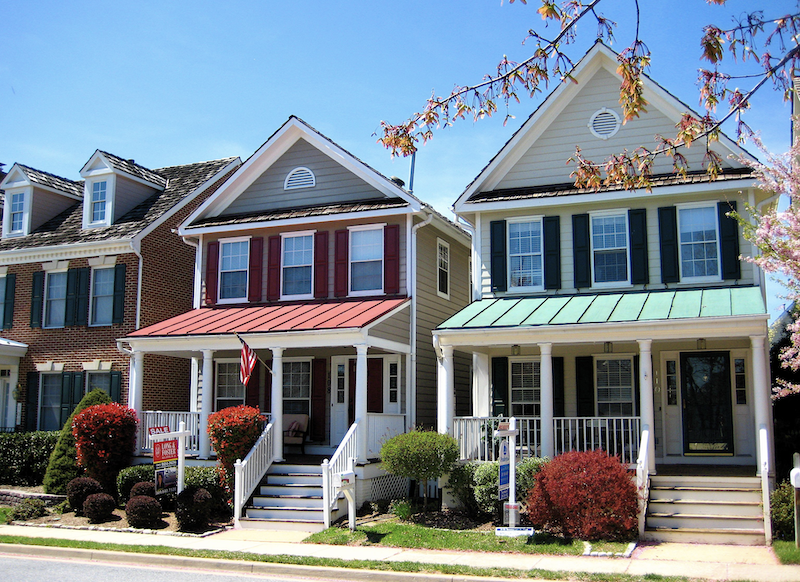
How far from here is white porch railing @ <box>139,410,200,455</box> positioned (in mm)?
17766

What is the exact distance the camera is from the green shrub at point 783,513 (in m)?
11.8

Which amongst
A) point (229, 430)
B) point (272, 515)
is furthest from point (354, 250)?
point (272, 515)

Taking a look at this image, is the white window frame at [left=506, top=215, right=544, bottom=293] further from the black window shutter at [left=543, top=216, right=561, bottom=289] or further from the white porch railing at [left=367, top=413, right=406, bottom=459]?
the white porch railing at [left=367, top=413, right=406, bottom=459]

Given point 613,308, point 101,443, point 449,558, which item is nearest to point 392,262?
point 613,308

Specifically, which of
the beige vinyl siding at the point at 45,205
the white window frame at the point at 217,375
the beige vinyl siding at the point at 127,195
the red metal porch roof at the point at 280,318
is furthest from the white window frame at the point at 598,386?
the beige vinyl siding at the point at 45,205

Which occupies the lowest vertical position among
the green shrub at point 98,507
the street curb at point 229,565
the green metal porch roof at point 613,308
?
the street curb at point 229,565

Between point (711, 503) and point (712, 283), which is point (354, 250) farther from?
point (711, 503)

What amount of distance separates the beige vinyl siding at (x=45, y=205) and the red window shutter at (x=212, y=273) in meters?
7.08

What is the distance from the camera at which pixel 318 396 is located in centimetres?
1923

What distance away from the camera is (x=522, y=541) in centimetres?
1223

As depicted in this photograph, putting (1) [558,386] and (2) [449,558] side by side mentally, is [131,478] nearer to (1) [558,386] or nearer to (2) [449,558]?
(2) [449,558]

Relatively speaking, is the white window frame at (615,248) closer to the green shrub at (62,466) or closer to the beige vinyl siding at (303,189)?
the beige vinyl siding at (303,189)

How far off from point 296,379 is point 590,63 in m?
10.3

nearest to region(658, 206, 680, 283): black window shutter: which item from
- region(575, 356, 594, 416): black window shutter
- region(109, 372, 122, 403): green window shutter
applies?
region(575, 356, 594, 416): black window shutter
